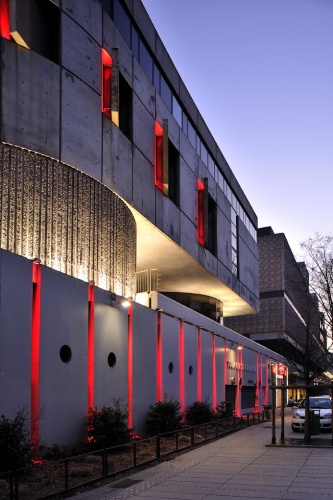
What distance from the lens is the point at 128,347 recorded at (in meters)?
24.0

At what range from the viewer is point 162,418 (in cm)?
2517

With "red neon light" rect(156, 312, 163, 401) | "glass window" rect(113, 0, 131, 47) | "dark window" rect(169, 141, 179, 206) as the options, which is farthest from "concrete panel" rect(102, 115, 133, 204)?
"dark window" rect(169, 141, 179, 206)

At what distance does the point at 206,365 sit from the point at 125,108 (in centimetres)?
1587

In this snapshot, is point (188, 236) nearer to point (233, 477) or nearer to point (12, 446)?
point (233, 477)

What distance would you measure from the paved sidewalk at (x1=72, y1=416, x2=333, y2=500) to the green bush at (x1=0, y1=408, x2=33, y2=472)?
5.42 feet

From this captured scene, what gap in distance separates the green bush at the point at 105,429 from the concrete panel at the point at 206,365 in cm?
1523

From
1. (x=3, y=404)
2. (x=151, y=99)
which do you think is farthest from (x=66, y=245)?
(x=151, y=99)

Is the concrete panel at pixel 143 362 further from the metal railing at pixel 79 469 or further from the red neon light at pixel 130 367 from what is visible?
the metal railing at pixel 79 469

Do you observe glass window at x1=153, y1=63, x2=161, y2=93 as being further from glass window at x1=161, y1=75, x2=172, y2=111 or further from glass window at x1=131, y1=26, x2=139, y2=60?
glass window at x1=131, y1=26, x2=139, y2=60

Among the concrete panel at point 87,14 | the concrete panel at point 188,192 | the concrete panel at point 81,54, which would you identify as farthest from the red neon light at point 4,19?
the concrete panel at point 188,192

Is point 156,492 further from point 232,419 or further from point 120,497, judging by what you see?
point 232,419

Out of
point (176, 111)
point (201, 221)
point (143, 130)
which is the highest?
point (176, 111)

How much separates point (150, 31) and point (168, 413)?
55.1 ft

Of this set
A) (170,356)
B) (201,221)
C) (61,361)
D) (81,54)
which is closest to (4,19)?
(81,54)
